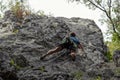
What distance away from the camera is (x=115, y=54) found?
61.3 feet

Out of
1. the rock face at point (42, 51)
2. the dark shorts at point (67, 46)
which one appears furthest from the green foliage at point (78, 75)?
the dark shorts at point (67, 46)

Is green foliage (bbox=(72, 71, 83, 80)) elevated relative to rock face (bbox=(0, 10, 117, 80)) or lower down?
lower down

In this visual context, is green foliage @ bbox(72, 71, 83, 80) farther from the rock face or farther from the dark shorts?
the dark shorts

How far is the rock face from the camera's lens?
16.5 metres

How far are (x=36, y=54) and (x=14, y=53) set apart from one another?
4.67ft

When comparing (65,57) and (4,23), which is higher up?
(4,23)

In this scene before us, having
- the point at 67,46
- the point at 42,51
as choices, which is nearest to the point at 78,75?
the point at 67,46

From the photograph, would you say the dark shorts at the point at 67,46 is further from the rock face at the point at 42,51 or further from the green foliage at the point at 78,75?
the green foliage at the point at 78,75

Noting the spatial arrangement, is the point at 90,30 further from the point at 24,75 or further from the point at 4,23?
the point at 24,75

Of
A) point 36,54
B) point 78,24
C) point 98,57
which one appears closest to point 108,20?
point 78,24

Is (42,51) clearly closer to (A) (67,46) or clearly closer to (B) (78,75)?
(A) (67,46)

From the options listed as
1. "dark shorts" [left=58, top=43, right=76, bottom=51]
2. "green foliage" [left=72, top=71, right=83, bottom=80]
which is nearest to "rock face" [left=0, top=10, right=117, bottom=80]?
"green foliage" [left=72, top=71, right=83, bottom=80]

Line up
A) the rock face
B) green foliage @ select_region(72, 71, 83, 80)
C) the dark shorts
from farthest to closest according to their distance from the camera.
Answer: the dark shorts < green foliage @ select_region(72, 71, 83, 80) < the rock face

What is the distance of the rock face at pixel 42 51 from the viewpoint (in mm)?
16516
